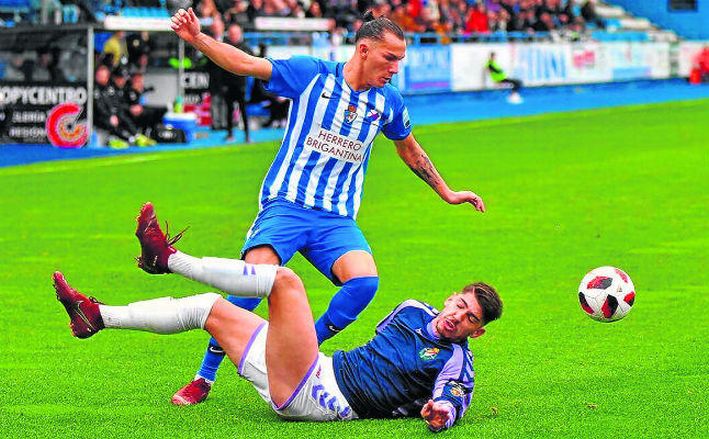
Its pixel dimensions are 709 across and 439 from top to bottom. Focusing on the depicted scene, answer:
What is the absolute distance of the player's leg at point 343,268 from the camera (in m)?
7.80

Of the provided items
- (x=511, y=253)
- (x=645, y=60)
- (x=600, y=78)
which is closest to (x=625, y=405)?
(x=511, y=253)

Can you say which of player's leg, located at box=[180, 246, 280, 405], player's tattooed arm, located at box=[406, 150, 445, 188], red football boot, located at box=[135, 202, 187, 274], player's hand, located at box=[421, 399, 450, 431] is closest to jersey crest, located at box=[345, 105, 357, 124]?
player's tattooed arm, located at box=[406, 150, 445, 188]

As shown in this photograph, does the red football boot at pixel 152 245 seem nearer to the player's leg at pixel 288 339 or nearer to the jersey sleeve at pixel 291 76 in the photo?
the player's leg at pixel 288 339

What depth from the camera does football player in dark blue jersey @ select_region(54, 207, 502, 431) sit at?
6953mm

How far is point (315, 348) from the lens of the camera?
7090 millimetres

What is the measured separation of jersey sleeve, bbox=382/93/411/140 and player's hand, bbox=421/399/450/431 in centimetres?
205

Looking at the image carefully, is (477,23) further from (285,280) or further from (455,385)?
(285,280)

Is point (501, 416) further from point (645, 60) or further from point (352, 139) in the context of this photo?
point (645, 60)

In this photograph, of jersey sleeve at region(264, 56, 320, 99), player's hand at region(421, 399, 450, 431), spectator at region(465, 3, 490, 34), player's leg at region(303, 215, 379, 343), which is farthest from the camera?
spectator at region(465, 3, 490, 34)

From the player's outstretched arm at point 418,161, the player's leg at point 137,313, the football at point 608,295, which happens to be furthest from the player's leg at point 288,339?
the football at point 608,295

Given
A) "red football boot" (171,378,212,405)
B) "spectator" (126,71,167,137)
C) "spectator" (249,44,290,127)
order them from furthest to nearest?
"spectator" (249,44,290,127)
"spectator" (126,71,167,137)
"red football boot" (171,378,212,405)

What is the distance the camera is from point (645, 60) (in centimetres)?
4812

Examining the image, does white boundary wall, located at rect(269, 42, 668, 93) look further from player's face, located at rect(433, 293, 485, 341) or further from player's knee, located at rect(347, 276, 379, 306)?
player's face, located at rect(433, 293, 485, 341)

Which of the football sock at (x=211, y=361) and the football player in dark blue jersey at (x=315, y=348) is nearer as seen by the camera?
the football player in dark blue jersey at (x=315, y=348)
